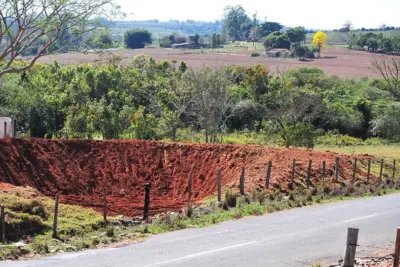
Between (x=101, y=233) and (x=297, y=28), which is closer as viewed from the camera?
(x=101, y=233)

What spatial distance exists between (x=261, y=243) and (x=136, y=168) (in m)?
14.4

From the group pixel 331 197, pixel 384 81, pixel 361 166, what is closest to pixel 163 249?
pixel 331 197

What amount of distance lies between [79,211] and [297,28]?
13208 cm

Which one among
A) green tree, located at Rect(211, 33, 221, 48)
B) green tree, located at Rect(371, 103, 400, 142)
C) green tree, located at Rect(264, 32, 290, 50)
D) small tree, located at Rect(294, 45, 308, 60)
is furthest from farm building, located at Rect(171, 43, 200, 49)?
green tree, located at Rect(371, 103, 400, 142)

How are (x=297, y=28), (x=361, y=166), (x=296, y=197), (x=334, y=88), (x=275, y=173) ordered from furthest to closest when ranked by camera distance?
(x=297, y=28)
(x=334, y=88)
(x=361, y=166)
(x=275, y=173)
(x=296, y=197)

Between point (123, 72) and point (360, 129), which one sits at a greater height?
point (123, 72)

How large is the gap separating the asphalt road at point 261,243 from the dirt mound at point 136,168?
544 centimetres

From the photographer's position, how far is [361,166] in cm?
3231

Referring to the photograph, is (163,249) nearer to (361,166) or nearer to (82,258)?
(82,258)

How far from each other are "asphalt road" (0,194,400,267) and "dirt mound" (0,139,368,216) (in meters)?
5.44

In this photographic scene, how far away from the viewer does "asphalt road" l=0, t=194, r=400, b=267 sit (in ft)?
48.1

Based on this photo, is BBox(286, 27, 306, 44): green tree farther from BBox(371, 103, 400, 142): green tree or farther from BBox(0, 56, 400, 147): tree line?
BBox(371, 103, 400, 142): green tree

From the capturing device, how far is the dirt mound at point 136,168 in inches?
1052

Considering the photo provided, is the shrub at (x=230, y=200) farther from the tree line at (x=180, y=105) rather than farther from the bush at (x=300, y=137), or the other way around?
the bush at (x=300, y=137)
